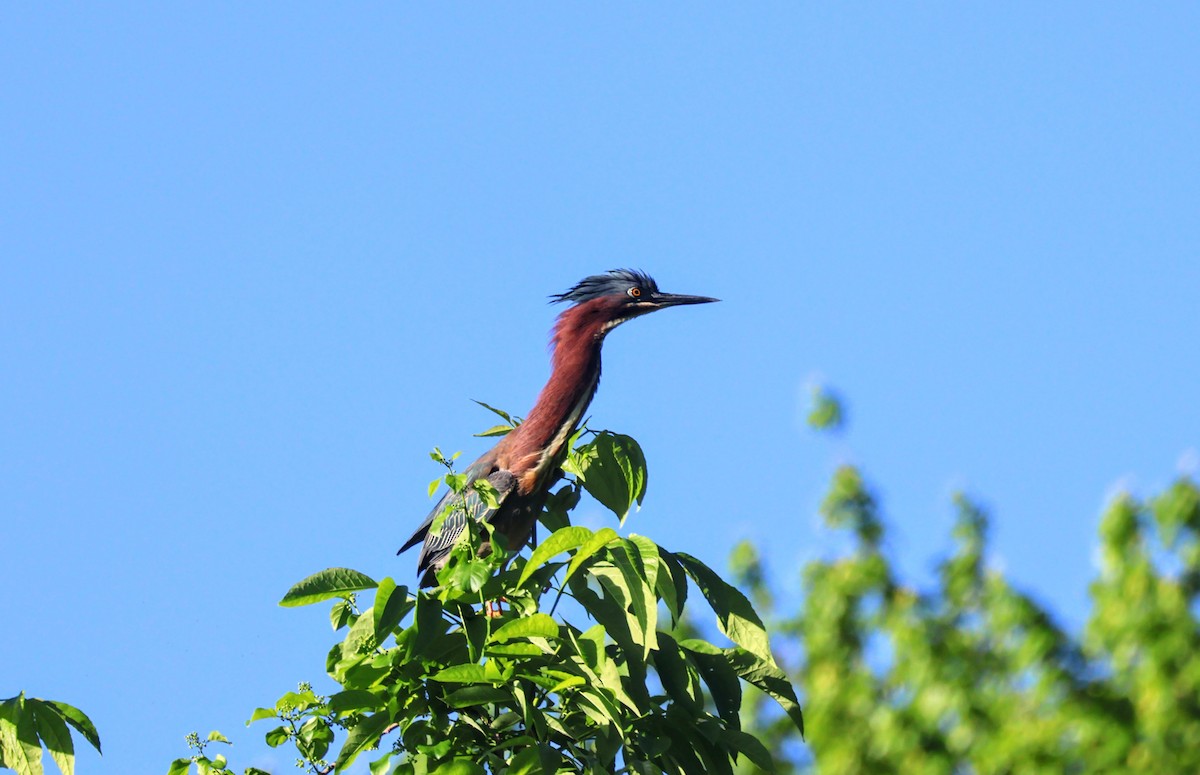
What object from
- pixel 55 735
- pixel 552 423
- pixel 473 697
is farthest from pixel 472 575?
pixel 552 423

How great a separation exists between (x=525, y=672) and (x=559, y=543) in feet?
1.06

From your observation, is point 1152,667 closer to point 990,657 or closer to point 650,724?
point 990,657

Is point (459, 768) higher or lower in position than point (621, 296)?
lower

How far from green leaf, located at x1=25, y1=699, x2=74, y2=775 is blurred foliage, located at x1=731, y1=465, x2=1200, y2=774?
687 centimetres

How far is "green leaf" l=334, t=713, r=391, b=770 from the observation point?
292cm

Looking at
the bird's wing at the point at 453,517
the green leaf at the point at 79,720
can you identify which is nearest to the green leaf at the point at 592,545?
the green leaf at the point at 79,720

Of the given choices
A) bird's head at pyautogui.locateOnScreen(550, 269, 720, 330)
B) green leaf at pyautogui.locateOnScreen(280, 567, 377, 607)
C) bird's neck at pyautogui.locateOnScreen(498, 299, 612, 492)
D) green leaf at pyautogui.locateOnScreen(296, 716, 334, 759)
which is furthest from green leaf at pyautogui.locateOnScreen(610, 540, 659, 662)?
bird's head at pyautogui.locateOnScreen(550, 269, 720, 330)

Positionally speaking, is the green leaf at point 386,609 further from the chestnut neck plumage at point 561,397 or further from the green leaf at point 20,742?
the chestnut neck plumage at point 561,397

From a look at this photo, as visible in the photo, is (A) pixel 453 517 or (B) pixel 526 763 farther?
(A) pixel 453 517

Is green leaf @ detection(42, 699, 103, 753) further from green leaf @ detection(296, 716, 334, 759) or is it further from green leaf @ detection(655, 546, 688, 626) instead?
green leaf @ detection(655, 546, 688, 626)

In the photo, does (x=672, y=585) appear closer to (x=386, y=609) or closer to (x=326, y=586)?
(x=386, y=609)

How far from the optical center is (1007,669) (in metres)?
10.2

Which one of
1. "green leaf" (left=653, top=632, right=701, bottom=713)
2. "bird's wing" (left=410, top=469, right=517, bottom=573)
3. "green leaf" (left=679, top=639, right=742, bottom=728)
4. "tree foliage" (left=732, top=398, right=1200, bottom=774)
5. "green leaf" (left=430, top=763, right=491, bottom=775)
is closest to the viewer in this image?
"green leaf" (left=430, top=763, right=491, bottom=775)

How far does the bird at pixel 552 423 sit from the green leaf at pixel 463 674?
169 cm
